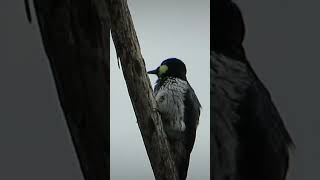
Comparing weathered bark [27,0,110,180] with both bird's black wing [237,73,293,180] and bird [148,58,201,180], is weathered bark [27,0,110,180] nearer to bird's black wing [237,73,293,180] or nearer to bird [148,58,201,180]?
bird [148,58,201,180]

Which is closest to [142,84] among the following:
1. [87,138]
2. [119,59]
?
[119,59]

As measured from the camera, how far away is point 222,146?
5.24 feet

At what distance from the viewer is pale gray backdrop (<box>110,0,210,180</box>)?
4.93 ft

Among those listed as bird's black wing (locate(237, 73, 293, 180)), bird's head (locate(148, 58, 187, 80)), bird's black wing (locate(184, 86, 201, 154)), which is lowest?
bird's black wing (locate(237, 73, 293, 180))

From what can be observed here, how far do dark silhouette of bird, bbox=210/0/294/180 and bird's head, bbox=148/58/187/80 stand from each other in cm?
8

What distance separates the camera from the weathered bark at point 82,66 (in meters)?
1.60

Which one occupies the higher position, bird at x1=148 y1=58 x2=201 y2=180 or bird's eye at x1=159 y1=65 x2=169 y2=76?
bird's eye at x1=159 y1=65 x2=169 y2=76

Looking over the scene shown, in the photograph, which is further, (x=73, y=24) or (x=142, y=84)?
(x=73, y=24)

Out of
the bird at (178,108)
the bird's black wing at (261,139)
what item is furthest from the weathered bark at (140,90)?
the bird's black wing at (261,139)

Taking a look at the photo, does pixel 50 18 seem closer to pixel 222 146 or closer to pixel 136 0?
pixel 136 0

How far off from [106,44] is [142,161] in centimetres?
25

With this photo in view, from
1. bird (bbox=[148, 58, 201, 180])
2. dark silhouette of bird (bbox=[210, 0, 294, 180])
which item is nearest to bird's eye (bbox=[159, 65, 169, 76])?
bird (bbox=[148, 58, 201, 180])

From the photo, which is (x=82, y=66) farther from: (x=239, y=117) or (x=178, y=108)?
(x=239, y=117)

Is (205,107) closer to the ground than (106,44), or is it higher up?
closer to the ground
